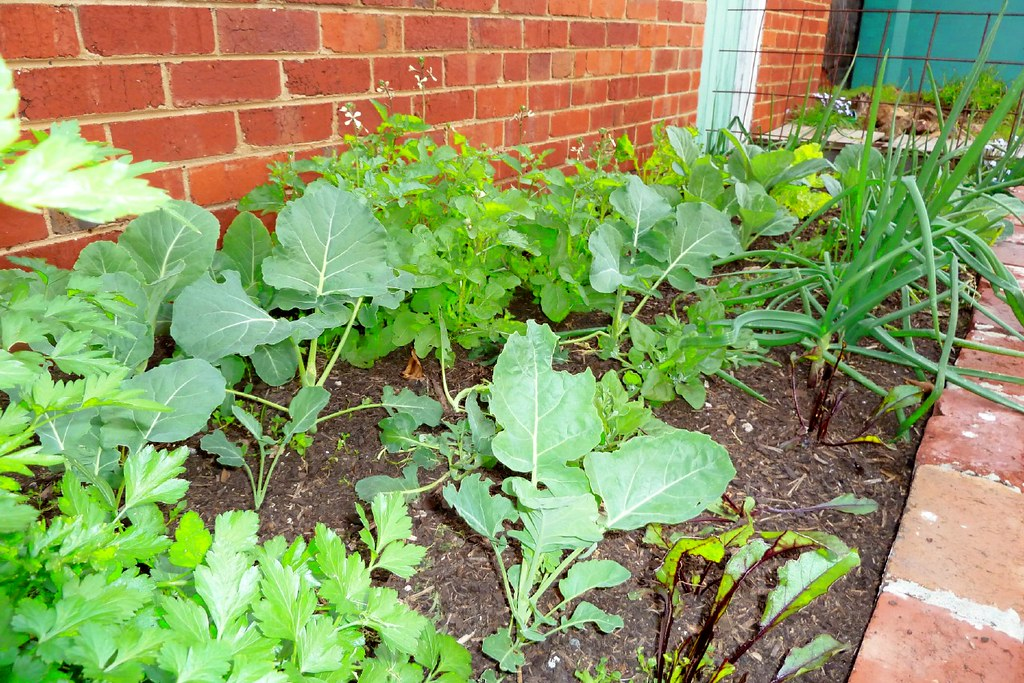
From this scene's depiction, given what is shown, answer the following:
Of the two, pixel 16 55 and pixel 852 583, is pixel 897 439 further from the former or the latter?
pixel 16 55

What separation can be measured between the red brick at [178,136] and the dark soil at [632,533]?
1.96 feet

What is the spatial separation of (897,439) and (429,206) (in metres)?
1.14

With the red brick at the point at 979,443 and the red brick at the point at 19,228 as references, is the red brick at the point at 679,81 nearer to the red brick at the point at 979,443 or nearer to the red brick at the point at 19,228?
the red brick at the point at 979,443

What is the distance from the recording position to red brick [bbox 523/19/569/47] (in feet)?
7.61

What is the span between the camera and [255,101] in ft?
5.03

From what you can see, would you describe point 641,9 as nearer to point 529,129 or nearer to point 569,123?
point 569,123

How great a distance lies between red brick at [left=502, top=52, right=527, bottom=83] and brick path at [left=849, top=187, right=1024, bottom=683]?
A: 169cm

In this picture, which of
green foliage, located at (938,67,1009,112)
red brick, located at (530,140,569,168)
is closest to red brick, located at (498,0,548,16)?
red brick, located at (530,140,569,168)

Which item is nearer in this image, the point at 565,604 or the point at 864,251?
the point at 565,604

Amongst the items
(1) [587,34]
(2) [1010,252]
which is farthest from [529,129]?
(2) [1010,252]

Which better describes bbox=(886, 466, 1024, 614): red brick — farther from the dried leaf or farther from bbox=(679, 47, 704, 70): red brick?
bbox=(679, 47, 704, 70): red brick

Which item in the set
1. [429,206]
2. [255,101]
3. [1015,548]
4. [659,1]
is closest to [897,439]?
[1015,548]

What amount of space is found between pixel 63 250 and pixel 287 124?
0.59 metres

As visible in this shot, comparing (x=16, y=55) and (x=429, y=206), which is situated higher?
(x=16, y=55)
